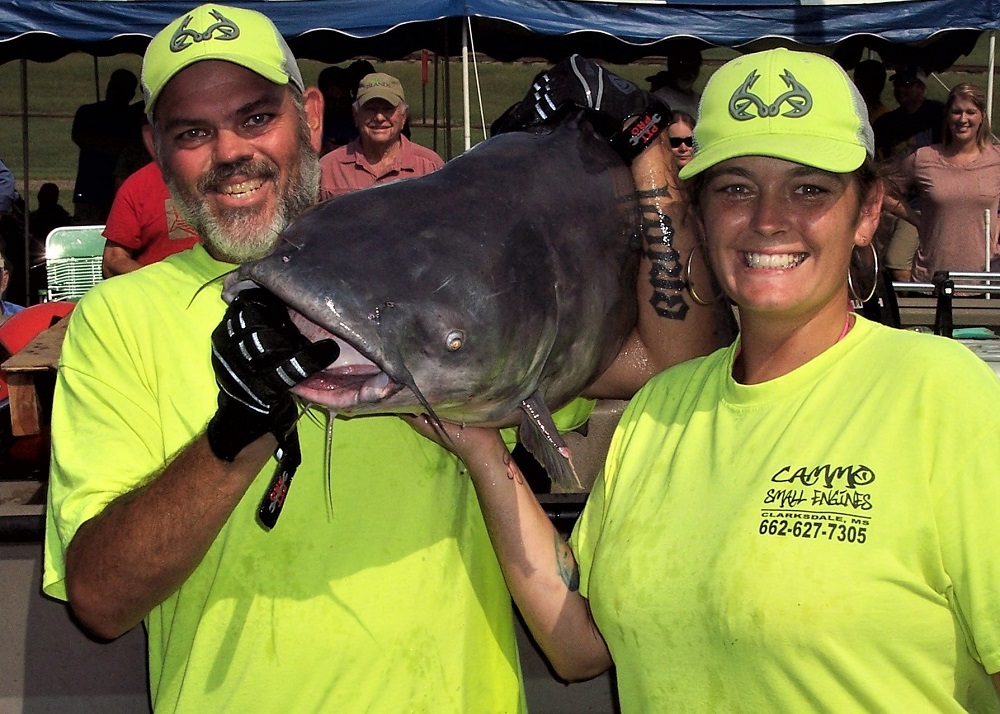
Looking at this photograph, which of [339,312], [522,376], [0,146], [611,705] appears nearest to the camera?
[339,312]

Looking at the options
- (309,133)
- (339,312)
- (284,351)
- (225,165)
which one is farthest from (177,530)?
(309,133)

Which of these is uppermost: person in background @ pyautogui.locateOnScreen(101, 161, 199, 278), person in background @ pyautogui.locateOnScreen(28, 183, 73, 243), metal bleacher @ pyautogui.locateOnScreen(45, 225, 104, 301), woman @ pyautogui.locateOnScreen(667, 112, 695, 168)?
woman @ pyautogui.locateOnScreen(667, 112, 695, 168)

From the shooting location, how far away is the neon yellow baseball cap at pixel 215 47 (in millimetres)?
2105

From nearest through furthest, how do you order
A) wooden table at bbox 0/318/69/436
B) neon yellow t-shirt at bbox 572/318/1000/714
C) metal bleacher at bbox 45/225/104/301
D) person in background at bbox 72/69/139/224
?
neon yellow t-shirt at bbox 572/318/1000/714
wooden table at bbox 0/318/69/436
metal bleacher at bbox 45/225/104/301
person in background at bbox 72/69/139/224

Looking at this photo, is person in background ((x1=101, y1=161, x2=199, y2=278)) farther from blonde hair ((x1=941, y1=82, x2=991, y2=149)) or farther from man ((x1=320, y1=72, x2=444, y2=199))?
blonde hair ((x1=941, y1=82, x2=991, y2=149))

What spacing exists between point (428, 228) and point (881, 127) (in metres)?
7.93

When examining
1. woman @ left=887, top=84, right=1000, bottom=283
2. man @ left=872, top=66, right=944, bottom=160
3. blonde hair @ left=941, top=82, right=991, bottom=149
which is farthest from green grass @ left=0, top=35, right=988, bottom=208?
woman @ left=887, top=84, right=1000, bottom=283

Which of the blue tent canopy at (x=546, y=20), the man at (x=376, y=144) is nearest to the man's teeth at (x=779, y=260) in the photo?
the man at (x=376, y=144)

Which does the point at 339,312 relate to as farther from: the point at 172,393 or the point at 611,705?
the point at 611,705

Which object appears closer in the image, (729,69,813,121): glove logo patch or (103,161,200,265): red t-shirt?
(729,69,813,121): glove logo patch

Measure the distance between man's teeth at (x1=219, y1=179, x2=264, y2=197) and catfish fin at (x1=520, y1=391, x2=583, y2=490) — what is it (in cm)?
70

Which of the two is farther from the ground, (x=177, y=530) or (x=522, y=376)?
(x=522, y=376)

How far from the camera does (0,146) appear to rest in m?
24.6

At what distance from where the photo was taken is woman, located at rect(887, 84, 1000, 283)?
7371 mm
